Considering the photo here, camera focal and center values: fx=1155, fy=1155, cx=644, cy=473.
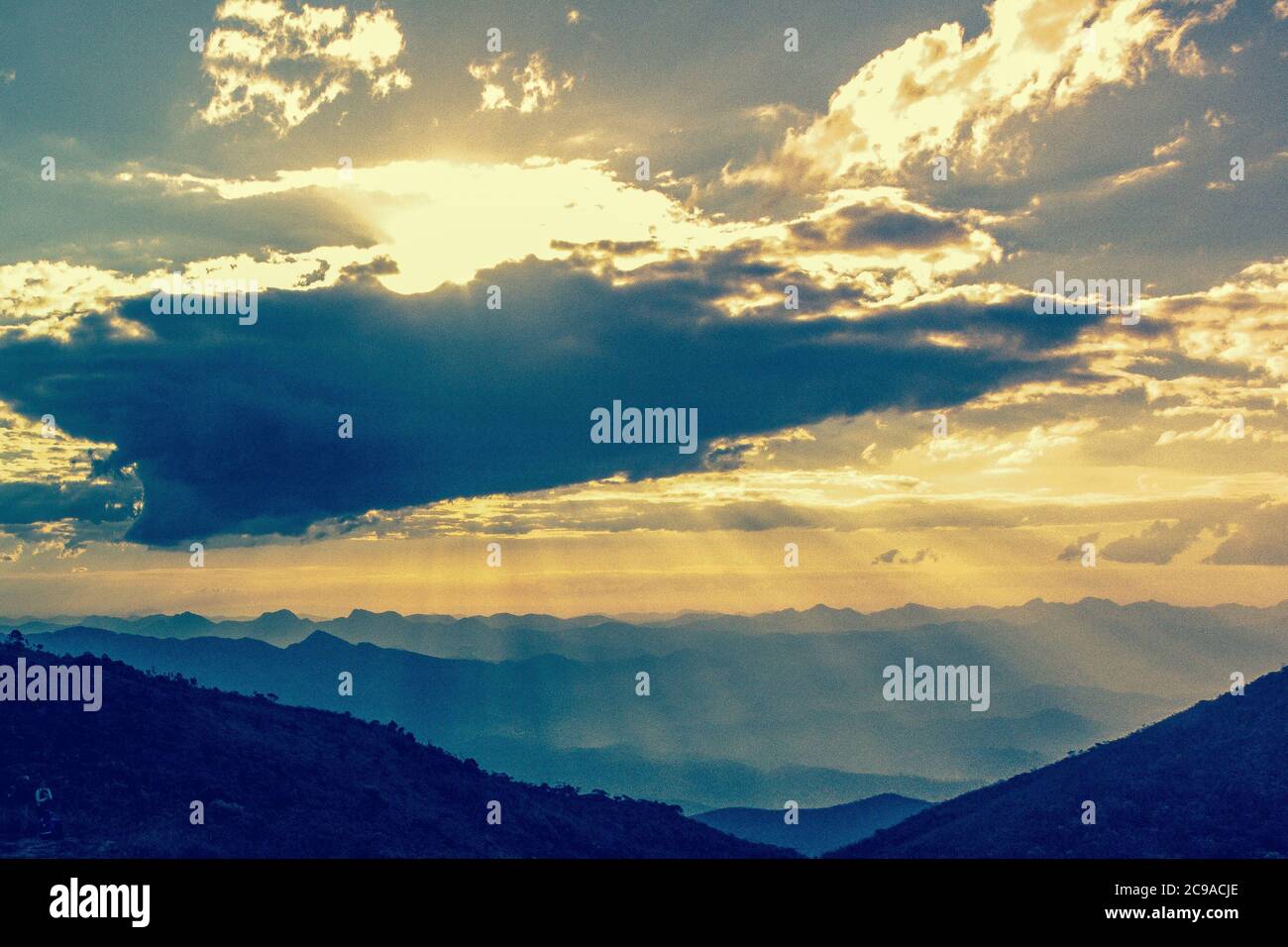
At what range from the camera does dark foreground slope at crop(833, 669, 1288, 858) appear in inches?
3767

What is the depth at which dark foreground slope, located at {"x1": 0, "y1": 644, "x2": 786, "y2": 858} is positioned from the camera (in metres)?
88.9

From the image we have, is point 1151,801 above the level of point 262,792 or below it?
below

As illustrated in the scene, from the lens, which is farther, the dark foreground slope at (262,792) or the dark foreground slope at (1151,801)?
the dark foreground slope at (1151,801)

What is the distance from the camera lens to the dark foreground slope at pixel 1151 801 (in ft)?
314

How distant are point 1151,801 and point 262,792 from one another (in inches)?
3117

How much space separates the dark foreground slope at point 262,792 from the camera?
88.9 metres

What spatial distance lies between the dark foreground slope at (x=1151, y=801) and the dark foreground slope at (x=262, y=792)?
20.7 m

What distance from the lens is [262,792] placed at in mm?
99812

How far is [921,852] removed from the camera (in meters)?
104

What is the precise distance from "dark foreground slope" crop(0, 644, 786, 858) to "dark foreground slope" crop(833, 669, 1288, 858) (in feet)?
67.8

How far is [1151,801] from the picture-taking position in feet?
343

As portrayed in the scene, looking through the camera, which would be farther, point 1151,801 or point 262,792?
point 1151,801

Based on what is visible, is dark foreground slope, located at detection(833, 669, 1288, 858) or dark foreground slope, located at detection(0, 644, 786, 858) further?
dark foreground slope, located at detection(833, 669, 1288, 858)
